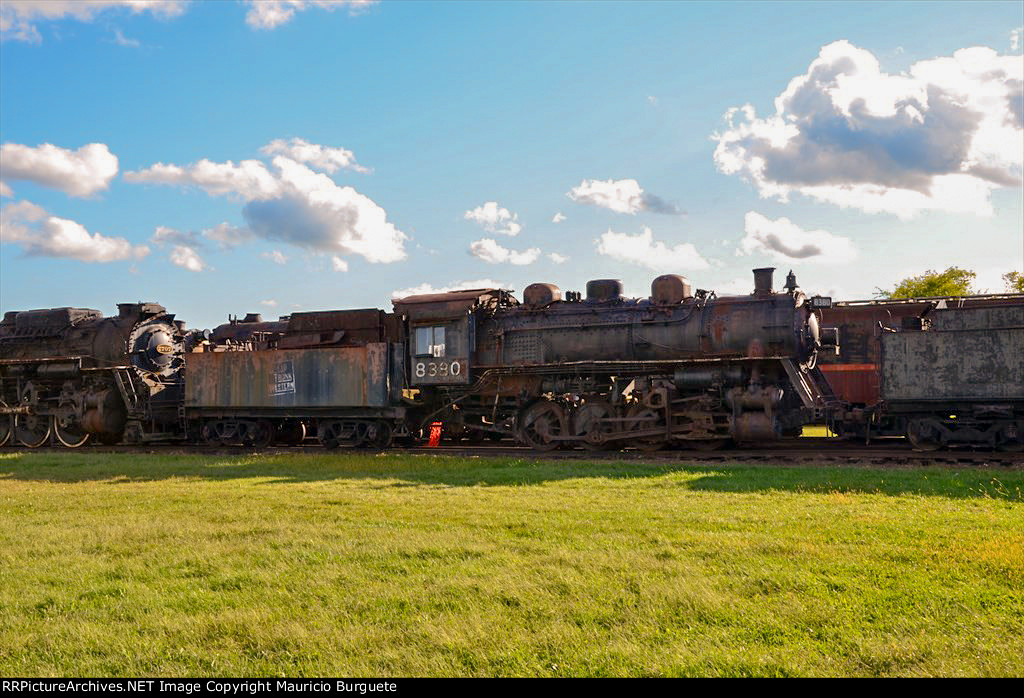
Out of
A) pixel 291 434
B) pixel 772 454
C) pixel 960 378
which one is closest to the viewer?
pixel 960 378

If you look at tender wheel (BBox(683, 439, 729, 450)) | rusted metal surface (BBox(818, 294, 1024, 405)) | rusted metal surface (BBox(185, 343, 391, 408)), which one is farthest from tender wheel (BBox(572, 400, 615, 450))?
rusted metal surface (BBox(818, 294, 1024, 405))

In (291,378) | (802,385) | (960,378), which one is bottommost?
(802,385)

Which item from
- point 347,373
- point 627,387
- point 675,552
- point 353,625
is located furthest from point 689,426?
point 353,625

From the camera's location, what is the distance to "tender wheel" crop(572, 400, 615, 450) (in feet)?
59.2

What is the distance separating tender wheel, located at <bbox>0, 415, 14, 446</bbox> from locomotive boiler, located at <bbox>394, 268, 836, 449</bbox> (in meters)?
12.9

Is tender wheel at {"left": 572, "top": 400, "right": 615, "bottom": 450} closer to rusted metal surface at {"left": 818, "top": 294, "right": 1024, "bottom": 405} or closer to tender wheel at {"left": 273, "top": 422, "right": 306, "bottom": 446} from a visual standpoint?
rusted metal surface at {"left": 818, "top": 294, "right": 1024, "bottom": 405}

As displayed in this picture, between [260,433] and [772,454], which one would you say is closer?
[772,454]

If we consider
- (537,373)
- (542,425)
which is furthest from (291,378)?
(542,425)

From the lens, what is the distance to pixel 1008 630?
5.63 metres

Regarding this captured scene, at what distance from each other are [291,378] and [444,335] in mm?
4288

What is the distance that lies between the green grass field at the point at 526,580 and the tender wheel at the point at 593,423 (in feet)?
18.4

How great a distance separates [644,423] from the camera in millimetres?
17906

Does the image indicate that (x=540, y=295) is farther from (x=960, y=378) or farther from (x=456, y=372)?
(x=960, y=378)
